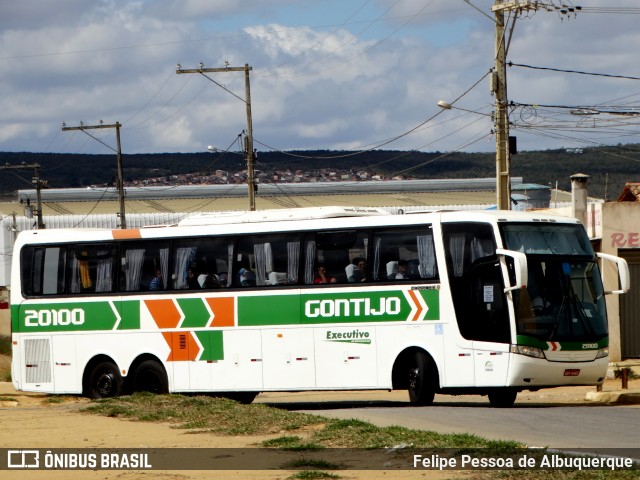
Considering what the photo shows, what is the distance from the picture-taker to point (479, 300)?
21484mm

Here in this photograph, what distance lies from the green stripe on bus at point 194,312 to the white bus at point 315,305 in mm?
27

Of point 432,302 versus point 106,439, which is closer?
point 106,439

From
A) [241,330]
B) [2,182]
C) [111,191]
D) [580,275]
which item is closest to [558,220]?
[580,275]

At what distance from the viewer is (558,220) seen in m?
22.3

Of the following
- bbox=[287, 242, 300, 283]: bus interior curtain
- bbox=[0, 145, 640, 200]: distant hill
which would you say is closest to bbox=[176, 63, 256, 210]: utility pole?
bbox=[287, 242, 300, 283]: bus interior curtain

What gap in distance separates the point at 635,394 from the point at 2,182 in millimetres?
127093

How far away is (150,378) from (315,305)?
13.3ft

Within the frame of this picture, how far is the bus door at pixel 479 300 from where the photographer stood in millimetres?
21203

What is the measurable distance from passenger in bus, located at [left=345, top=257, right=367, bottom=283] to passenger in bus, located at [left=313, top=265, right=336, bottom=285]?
1.10ft

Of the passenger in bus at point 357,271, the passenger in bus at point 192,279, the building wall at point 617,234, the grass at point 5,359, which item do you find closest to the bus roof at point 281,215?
the passenger in bus at point 192,279

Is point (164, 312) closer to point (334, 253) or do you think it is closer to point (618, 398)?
point (334, 253)

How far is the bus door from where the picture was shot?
21.2m

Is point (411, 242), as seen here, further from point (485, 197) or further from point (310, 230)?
point (485, 197)

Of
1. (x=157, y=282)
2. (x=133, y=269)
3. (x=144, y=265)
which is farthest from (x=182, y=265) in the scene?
(x=133, y=269)
